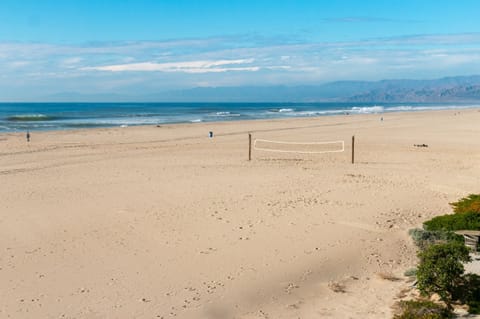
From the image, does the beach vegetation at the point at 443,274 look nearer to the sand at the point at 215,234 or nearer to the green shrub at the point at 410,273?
the sand at the point at 215,234

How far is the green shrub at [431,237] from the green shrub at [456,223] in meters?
0.44

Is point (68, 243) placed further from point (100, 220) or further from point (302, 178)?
point (302, 178)

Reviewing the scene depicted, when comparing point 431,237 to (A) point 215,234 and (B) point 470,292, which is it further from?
(A) point 215,234

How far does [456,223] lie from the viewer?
10.0 m

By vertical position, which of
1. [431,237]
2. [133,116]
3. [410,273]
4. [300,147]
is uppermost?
[133,116]

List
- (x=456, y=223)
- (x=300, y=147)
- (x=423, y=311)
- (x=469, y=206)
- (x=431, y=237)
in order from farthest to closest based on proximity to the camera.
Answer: (x=300, y=147) < (x=469, y=206) < (x=456, y=223) < (x=431, y=237) < (x=423, y=311)

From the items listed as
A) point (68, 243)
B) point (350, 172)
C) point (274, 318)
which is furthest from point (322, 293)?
point (350, 172)

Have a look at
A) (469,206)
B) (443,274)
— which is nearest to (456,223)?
(469,206)

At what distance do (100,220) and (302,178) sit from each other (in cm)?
697

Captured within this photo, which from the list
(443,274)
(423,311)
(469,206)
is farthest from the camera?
(469,206)

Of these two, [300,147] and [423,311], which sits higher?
[300,147]

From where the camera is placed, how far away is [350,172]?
17.5 metres

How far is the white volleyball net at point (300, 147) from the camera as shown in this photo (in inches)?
958

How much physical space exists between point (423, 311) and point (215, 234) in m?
4.54
